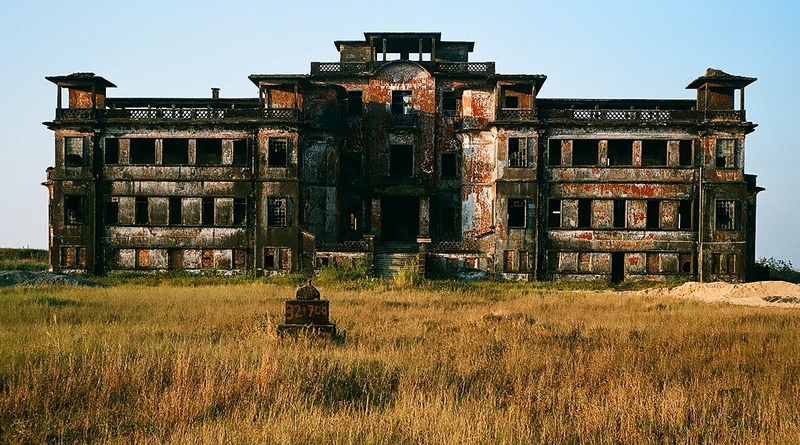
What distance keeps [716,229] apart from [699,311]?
699 inches

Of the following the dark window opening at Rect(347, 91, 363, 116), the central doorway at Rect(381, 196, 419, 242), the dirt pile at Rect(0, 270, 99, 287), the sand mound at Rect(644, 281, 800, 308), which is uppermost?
the dark window opening at Rect(347, 91, 363, 116)

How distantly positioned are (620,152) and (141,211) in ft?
90.0

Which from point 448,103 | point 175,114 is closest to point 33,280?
point 175,114

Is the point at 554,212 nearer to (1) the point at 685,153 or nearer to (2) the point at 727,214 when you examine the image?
(1) the point at 685,153

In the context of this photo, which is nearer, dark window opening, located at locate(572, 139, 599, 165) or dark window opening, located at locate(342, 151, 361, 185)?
dark window opening, located at locate(572, 139, 599, 165)

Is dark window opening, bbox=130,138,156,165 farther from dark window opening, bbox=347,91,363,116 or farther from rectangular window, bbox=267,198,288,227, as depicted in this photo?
dark window opening, bbox=347,91,363,116

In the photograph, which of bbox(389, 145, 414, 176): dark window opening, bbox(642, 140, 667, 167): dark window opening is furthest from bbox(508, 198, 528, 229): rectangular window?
bbox(642, 140, 667, 167): dark window opening

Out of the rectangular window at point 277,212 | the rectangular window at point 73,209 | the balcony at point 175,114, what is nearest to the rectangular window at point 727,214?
the rectangular window at point 277,212

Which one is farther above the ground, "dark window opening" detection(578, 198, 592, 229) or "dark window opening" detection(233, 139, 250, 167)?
"dark window opening" detection(233, 139, 250, 167)

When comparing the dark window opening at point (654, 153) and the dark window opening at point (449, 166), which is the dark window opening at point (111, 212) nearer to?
the dark window opening at point (449, 166)

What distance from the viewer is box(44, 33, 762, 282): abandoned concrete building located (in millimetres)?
35969

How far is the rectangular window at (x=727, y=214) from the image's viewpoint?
35781 mm

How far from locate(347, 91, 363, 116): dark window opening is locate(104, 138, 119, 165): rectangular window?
43.4 feet

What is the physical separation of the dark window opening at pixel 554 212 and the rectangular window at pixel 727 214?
8.13m
